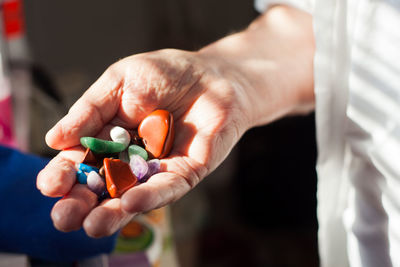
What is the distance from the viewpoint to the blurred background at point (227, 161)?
1.48 m

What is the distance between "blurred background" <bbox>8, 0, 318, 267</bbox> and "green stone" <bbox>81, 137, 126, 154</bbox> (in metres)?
0.87

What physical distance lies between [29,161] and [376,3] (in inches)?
23.0

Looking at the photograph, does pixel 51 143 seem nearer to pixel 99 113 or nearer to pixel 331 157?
pixel 99 113

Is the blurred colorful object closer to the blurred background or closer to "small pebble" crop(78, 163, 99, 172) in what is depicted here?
"small pebble" crop(78, 163, 99, 172)

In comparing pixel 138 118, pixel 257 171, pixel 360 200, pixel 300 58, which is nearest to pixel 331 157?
pixel 360 200

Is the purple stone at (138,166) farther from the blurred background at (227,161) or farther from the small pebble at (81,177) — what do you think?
the blurred background at (227,161)

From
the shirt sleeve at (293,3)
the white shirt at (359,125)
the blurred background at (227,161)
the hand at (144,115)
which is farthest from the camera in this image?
the blurred background at (227,161)

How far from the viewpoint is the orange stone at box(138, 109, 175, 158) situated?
0.64 meters

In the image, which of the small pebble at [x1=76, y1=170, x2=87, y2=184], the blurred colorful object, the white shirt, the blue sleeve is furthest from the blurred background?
the small pebble at [x1=76, y1=170, x2=87, y2=184]

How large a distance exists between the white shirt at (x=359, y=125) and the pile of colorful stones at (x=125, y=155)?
0.27 metres

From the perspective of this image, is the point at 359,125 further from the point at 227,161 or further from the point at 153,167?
the point at 227,161

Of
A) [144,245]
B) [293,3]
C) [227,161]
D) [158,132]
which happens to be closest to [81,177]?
[158,132]

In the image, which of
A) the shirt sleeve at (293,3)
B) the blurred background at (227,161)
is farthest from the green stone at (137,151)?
the blurred background at (227,161)

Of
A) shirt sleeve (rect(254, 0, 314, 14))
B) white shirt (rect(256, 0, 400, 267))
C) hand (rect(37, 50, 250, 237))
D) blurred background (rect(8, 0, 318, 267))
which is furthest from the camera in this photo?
blurred background (rect(8, 0, 318, 267))
